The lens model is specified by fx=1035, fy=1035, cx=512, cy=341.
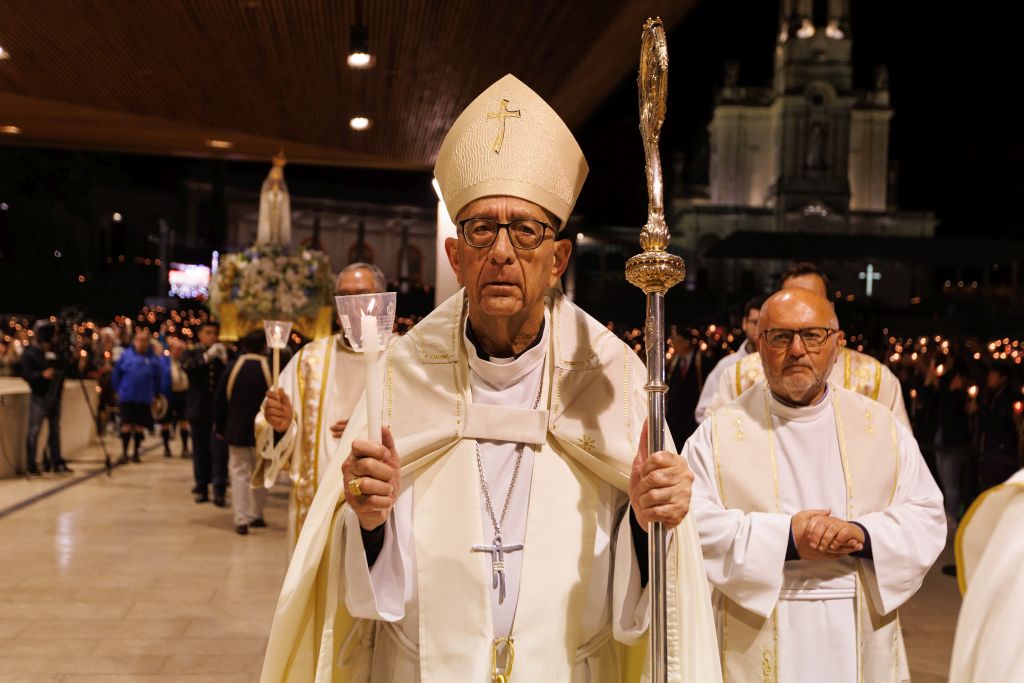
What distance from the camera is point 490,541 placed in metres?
2.52

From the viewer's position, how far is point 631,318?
133 ft

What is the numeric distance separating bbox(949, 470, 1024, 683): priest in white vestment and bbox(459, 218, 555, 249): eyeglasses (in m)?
1.16

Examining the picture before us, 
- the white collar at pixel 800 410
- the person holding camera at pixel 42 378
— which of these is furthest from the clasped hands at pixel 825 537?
the person holding camera at pixel 42 378

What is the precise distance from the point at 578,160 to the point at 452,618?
1172mm

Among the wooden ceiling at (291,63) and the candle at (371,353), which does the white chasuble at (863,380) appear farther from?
the candle at (371,353)

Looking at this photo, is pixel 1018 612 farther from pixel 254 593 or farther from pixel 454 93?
pixel 454 93

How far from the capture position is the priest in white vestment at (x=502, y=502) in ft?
7.95

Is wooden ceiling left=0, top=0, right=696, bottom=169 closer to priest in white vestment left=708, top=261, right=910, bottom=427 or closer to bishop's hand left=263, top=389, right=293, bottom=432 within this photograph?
priest in white vestment left=708, top=261, right=910, bottom=427

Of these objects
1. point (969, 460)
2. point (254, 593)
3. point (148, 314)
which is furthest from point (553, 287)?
point (148, 314)

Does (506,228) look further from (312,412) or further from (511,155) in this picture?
(312,412)

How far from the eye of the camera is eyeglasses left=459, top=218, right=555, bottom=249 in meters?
2.46

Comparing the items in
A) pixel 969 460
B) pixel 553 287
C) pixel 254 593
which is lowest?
pixel 254 593

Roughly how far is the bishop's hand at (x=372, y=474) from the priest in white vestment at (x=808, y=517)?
1.48m

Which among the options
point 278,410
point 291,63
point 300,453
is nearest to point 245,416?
point 291,63
